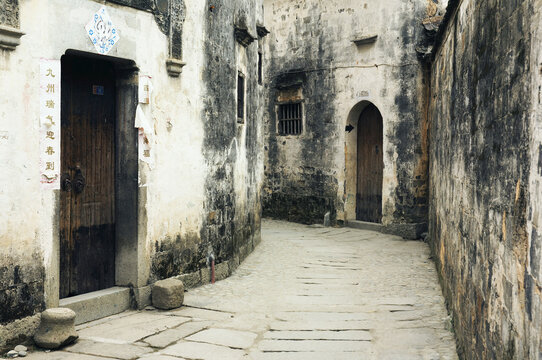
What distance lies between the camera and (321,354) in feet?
15.3

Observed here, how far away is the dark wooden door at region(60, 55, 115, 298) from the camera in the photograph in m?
5.56

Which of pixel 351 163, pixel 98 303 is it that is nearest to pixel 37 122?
pixel 98 303

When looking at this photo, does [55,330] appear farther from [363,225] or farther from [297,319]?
[363,225]

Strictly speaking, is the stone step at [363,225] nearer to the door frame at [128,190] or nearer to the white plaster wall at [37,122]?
the white plaster wall at [37,122]

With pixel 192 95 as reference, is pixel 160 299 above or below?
below

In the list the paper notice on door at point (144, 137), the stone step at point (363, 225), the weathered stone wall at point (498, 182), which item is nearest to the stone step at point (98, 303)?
the paper notice on door at point (144, 137)

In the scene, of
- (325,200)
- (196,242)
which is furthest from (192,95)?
(325,200)

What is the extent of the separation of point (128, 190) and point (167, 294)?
124 centimetres

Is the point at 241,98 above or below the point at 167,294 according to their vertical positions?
above

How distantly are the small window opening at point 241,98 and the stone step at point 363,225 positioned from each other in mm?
4308

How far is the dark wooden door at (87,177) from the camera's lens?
5562 mm

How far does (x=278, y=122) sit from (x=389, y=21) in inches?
153

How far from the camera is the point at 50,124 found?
195 inches

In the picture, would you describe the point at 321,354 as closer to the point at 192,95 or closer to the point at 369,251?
the point at 192,95
